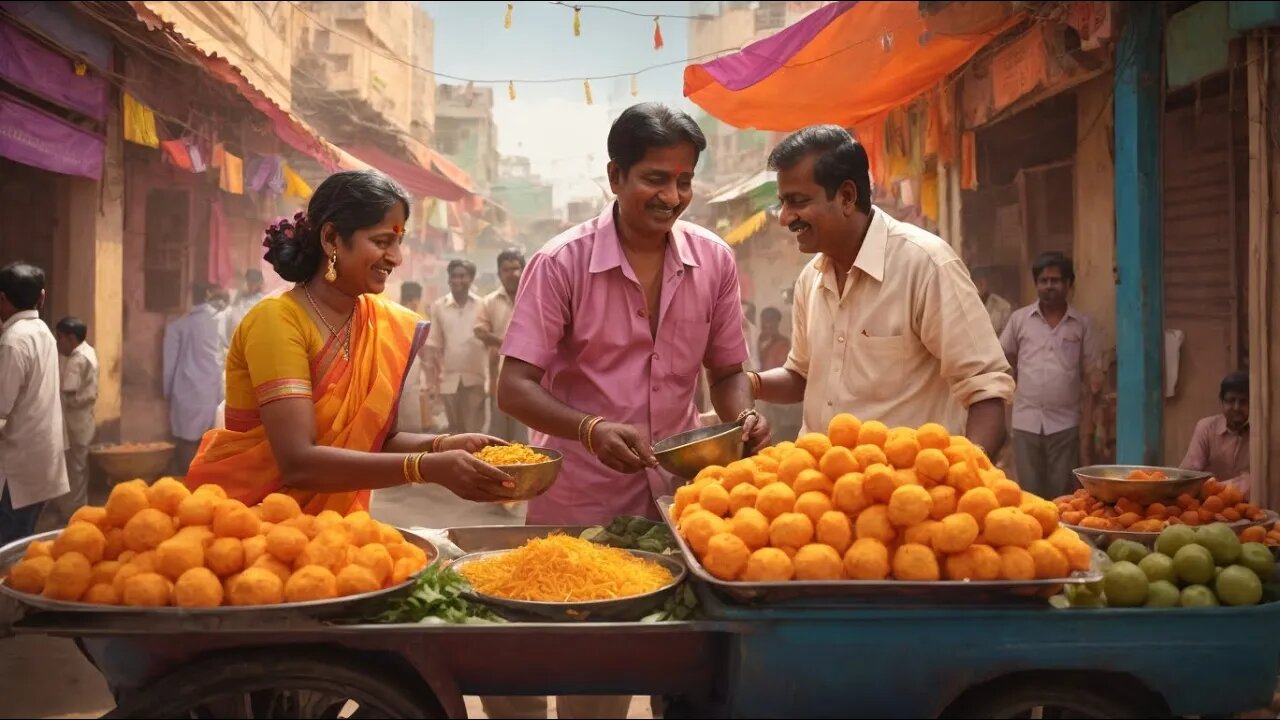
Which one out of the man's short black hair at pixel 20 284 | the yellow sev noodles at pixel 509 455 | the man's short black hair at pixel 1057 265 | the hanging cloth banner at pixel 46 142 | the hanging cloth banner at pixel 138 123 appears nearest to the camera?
the yellow sev noodles at pixel 509 455

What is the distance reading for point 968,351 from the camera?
286 centimetres

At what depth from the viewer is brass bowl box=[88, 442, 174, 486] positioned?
8.81m

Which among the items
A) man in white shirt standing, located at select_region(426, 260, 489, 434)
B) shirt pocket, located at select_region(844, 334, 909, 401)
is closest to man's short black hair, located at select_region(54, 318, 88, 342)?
man in white shirt standing, located at select_region(426, 260, 489, 434)

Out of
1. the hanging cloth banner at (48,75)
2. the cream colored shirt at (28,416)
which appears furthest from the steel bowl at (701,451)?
the hanging cloth banner at (48,75)

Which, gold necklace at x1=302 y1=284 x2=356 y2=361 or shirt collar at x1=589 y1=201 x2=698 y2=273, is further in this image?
shirt collar at x1=589 y1=201 x2=698 y2=273

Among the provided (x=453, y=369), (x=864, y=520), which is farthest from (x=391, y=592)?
(x=453, y=369)

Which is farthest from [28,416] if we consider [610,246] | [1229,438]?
[1229,438]

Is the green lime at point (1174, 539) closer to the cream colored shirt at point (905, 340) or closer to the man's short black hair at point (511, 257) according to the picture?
the cream colored shirt at point (905, 340)

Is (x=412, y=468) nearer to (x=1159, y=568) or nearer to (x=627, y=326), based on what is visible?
(x=627, y=326)

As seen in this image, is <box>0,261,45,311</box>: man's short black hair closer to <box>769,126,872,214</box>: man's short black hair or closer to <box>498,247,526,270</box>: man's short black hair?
<box>498,247,526,270</box>: man's short black hair

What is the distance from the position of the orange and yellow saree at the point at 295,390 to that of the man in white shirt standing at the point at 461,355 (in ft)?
23.8

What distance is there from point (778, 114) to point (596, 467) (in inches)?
228

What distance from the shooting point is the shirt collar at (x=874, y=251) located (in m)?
3.00

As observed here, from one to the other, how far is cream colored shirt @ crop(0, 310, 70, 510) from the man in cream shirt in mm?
4881
